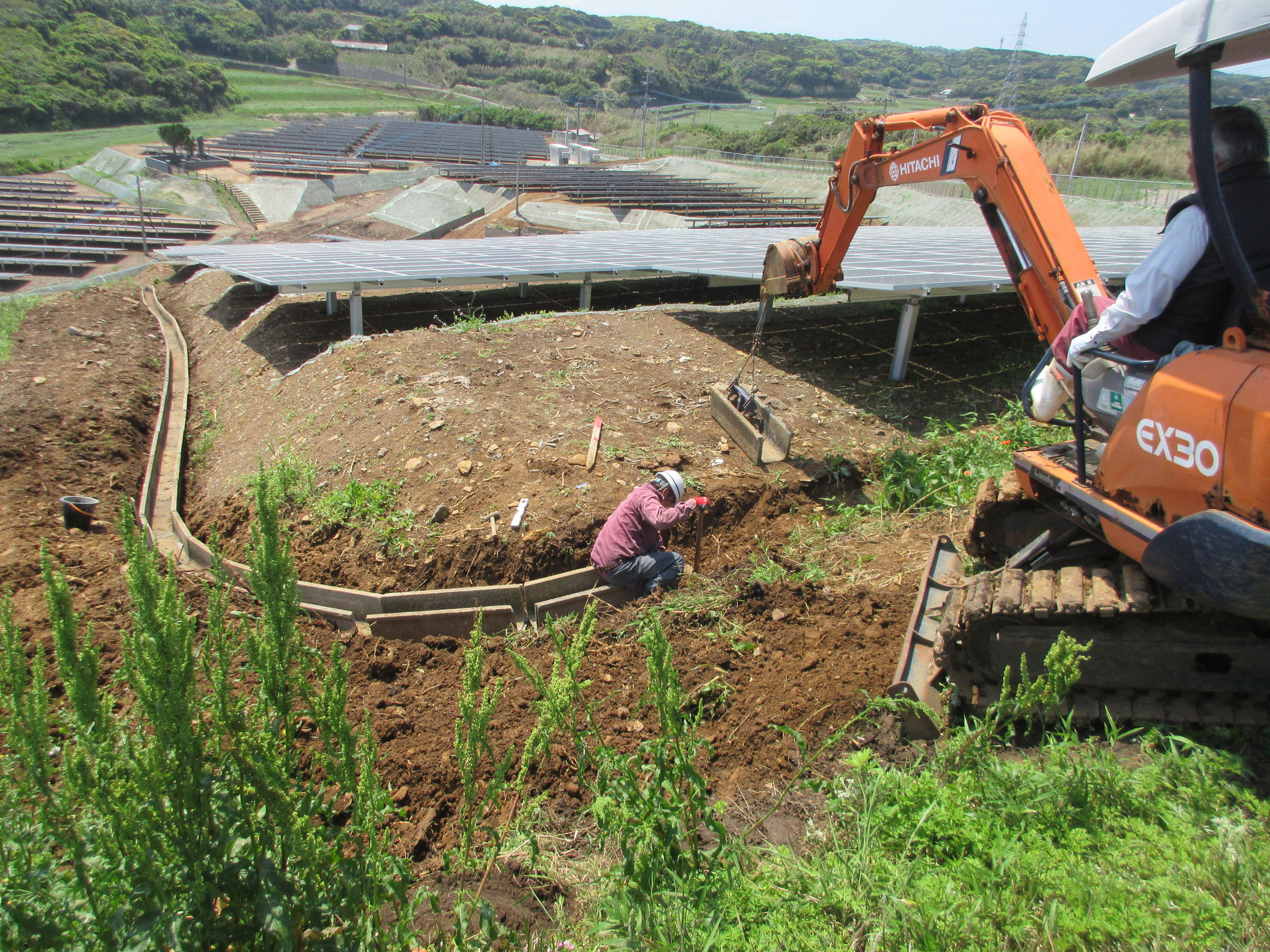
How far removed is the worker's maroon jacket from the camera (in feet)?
18.8

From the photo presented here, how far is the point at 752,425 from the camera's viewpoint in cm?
762

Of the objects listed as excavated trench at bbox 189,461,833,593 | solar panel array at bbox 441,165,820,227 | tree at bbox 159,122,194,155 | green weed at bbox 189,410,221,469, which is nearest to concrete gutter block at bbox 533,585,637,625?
excavated trench at bbox 189,461,833,593

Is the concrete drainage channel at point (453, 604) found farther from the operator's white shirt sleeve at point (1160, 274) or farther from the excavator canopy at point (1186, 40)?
the excavator canopy at point (1186, 40)

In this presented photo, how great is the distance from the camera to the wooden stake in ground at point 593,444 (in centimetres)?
710

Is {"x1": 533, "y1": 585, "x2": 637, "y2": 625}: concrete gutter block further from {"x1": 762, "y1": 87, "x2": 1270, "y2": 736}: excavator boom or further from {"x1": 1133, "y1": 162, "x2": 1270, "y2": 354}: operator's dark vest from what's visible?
{"x1": 1133, "y1": 162, "x2": 1270, "y2": 354}: operator's dark vest

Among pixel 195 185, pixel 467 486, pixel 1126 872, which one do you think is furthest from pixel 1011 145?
pixel 195 185

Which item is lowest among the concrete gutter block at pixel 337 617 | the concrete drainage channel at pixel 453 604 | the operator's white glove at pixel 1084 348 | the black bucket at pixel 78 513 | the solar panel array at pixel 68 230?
the solar panel array at pixel 68 230

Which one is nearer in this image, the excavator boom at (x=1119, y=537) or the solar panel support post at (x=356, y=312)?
the excavator boom at (x=1119, y=537)

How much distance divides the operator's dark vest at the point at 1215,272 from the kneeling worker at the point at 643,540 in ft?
10.3

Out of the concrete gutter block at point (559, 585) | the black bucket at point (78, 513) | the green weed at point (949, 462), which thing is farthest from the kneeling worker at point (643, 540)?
the black bucket at point (78, 513)

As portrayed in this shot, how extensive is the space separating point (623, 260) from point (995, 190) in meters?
7.54

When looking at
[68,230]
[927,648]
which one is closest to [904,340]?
[927,648]

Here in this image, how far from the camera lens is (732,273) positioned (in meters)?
9.64

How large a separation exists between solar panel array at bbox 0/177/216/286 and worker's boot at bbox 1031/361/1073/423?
84.5ft
